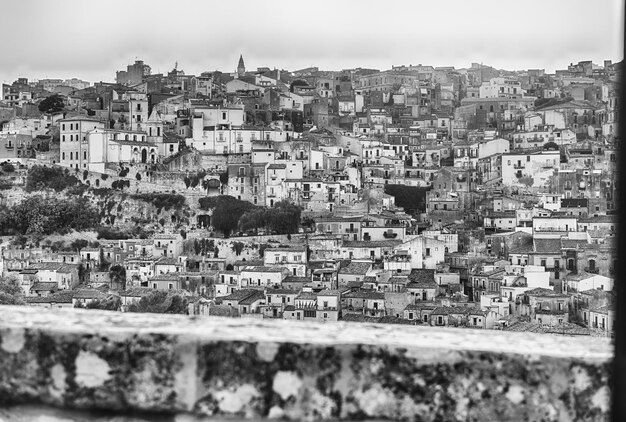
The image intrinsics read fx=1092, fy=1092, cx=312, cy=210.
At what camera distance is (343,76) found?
59906 mm

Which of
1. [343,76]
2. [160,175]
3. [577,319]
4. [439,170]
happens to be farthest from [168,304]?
[343,76]

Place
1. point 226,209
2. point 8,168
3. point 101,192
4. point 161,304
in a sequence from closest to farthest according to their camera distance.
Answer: point 161,304
point 226,209
point 101,192
point 8,168

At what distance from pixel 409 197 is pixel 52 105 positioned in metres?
17.1

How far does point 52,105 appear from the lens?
46.3 meters

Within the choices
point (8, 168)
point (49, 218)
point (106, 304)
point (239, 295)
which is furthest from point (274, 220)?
point (8, 168)

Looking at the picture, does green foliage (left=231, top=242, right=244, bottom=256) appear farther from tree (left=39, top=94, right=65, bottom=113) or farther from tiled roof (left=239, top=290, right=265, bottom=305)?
tree (left=39, top=94, right=65, bottom=113)

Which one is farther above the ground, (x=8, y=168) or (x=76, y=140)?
(x=76, y=140)

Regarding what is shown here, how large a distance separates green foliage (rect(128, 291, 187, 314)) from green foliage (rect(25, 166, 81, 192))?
11762 mm

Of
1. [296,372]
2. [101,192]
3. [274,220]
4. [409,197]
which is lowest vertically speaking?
[296,372]

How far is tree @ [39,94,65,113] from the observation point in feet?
151

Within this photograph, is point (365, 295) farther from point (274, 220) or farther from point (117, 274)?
point (274, 220)

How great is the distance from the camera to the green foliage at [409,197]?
37781mm

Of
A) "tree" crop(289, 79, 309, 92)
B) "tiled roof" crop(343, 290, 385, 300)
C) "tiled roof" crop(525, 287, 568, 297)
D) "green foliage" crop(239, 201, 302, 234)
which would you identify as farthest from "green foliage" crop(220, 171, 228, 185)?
"tree" crop(289, 79, 309, 92)

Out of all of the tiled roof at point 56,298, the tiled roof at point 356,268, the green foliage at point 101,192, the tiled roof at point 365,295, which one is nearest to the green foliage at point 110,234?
the green foliage at point 101,192
